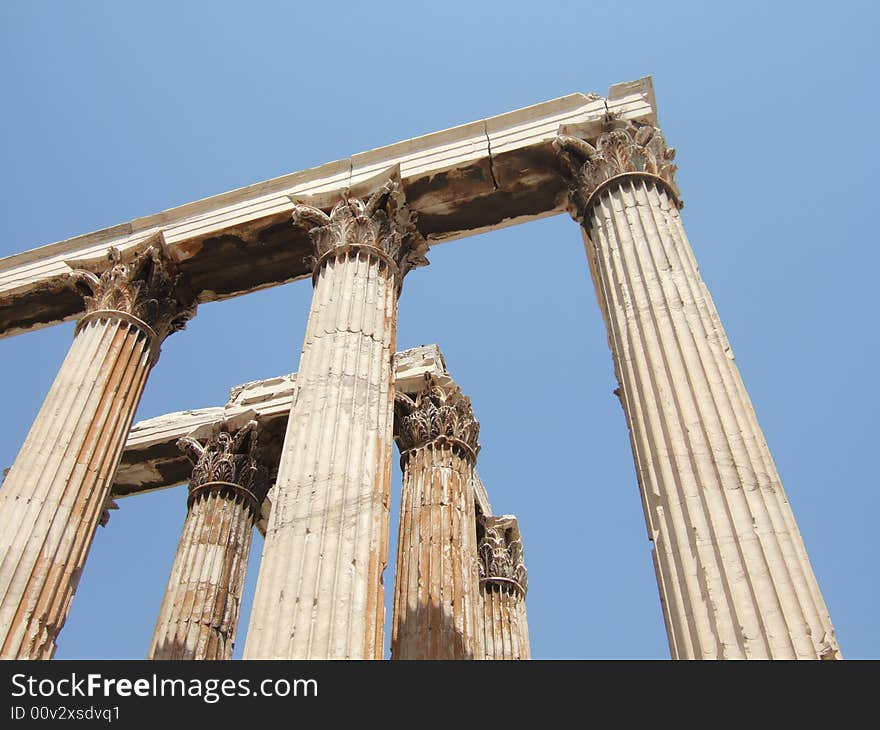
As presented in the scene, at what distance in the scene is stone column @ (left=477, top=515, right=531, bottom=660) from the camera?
18.0 metres

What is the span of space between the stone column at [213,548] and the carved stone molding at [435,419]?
318 centimetres

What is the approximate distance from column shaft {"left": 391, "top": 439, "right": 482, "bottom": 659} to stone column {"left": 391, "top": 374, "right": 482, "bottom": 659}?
14mm

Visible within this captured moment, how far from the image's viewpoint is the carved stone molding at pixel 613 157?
12.6 m

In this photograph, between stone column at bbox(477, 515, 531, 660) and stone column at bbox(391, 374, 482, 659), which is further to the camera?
stone column at bbox(477, 515, 531, 660)

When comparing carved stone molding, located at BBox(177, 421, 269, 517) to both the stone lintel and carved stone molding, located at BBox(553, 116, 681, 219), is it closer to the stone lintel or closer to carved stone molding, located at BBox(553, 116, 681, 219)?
the stone lintel

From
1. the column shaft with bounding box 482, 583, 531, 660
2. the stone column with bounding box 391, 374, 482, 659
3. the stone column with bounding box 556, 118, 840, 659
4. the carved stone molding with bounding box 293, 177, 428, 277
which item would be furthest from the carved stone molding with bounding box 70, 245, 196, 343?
the column shaft with bounding box 482, 583, 531, 660

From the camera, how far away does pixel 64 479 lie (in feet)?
39.3

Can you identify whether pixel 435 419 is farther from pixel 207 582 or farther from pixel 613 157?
pixel 613 157

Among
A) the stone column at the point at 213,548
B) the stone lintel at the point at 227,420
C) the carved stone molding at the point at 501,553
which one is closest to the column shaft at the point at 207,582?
the stone column at the point at 213,548

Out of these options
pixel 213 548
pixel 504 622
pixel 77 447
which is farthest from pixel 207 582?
pixel 504 622

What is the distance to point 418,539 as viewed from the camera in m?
15.4

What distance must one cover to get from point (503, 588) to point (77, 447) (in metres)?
9.84

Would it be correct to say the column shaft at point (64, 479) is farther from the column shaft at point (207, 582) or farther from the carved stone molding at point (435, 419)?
the carved stone molding at point (435, 419)
